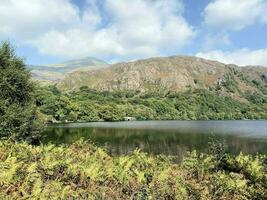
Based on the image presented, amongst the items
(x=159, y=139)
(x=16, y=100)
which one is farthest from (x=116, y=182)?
(x=159, y=139)

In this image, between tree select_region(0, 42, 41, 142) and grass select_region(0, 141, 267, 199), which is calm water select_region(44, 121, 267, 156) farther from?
grass select_region(0, 141, 267, 199)

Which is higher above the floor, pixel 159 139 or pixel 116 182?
pixel 116 182

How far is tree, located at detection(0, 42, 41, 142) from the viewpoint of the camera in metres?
38.1

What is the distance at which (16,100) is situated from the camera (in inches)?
1628

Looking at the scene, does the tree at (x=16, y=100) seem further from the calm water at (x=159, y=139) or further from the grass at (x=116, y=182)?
the grass at (x=116, y=182)

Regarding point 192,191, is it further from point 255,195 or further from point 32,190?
point 32,190

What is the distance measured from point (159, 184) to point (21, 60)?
32170 mm

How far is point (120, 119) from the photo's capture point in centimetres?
19425

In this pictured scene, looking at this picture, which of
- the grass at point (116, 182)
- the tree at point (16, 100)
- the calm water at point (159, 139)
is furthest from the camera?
the calm water at point (159, 139)

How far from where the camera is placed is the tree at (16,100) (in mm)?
38125

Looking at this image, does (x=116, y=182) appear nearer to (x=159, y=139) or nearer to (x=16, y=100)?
(x=16, y=100)

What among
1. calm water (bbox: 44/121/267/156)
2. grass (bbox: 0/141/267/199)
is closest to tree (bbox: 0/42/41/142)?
calm water (bbox: 44/121/267/156)

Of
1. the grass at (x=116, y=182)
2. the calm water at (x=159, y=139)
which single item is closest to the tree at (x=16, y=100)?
the calm water at (x=159, y=139)

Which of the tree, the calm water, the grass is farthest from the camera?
the calm water
